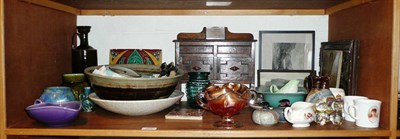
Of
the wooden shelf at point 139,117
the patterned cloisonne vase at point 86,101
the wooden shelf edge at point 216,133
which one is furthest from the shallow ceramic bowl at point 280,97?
the patterned cloisonne vase at point 86,101

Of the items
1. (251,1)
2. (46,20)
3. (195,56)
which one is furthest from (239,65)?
(46,20)

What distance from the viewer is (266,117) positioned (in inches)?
36.4

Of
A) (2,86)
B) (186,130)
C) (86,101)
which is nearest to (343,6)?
(186,130)

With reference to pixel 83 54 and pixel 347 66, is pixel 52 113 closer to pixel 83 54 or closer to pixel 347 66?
pixel 83 54

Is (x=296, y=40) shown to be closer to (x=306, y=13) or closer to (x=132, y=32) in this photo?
(x=306, y=13)

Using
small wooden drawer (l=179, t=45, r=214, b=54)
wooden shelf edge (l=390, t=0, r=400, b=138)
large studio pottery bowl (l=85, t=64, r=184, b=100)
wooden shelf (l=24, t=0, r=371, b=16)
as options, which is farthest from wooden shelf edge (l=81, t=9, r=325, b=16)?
wooden shelf edge (l=390, t=0, r=400, b=138)

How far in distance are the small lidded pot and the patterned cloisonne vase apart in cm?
53

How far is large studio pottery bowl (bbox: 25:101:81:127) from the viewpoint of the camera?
2.93 feet

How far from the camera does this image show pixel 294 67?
53.6 inches

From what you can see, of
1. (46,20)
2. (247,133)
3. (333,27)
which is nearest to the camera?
(247,133)

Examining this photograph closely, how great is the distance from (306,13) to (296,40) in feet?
0.36

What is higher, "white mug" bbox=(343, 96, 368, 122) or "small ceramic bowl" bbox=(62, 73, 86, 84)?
"small ceramic bowl" bbox=(62, 73, 86, 84)

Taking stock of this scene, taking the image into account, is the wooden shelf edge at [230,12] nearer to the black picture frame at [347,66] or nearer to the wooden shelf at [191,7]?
the wooden shelf at [191,7]

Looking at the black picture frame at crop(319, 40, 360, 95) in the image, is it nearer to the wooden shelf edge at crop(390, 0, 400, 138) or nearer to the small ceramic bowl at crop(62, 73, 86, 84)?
the wooden shelf edge at crop(390, 0, 400, 138)
